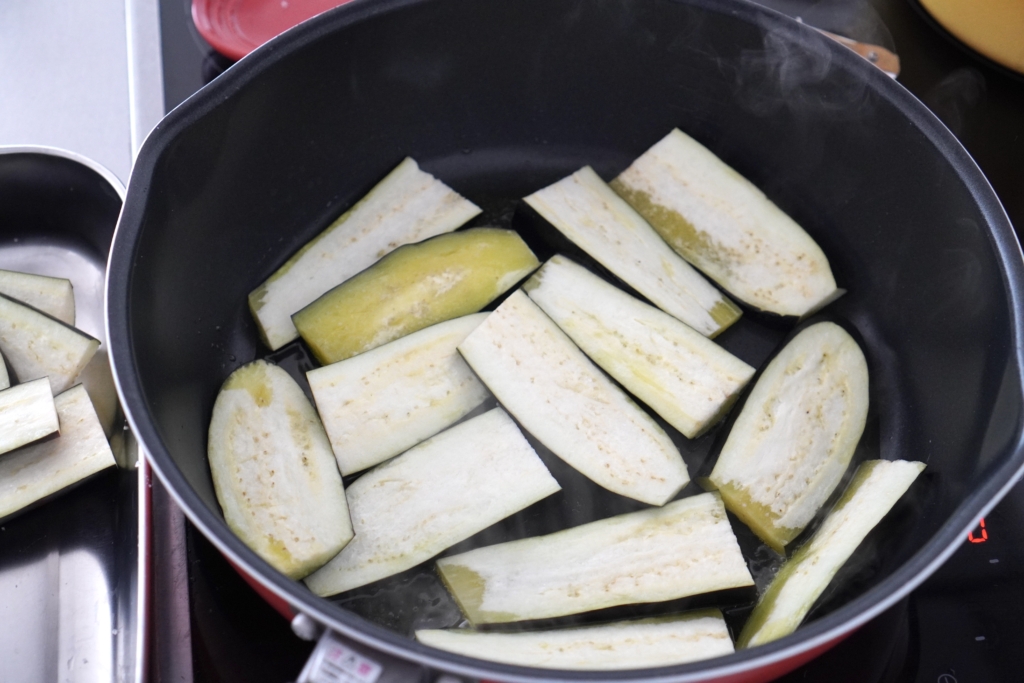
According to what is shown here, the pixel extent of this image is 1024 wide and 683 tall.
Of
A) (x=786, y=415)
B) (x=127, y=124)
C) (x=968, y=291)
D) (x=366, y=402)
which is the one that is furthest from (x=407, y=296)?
(x=968, y=291)

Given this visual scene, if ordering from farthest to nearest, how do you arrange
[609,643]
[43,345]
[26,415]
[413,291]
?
1. [413,291]
2. [43,345]
3. [26,415]
4. [609,643]

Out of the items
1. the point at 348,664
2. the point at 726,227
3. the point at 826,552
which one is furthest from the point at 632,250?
the point at 348,664

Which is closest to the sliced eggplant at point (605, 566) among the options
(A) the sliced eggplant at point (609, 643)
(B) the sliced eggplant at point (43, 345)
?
(A) the sliced eggplant at point (609, 643)

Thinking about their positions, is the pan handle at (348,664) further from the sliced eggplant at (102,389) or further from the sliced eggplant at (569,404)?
the sliced eggplant at (102,389)

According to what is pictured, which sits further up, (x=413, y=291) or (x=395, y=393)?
(x=413, y=291)

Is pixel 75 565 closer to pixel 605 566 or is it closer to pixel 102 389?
pixel 102 389

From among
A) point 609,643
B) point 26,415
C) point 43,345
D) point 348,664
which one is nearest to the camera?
point 348,664

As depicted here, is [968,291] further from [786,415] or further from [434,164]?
[434,164]
